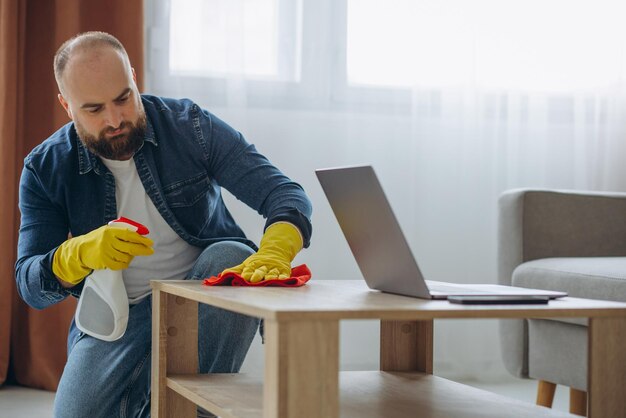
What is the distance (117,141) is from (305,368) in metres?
0.88

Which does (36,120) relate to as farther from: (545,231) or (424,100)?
(545,231)

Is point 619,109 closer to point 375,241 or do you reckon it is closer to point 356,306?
point 375,241

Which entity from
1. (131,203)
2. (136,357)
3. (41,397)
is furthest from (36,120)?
(136,357)

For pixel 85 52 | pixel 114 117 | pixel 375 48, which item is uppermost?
pixel 375 48

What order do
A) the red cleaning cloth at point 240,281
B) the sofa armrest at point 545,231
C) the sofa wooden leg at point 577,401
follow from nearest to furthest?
the red cleaning cloth at point 240,281 < the sofa wooden leg at point 577,401 < the sofa armrest at point 545,231

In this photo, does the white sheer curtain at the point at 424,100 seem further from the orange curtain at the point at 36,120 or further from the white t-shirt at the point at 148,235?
the white t-shirt at the point at 148,235

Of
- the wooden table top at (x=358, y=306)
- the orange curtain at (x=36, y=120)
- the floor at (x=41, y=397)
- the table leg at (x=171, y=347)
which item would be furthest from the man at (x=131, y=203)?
the orange curtain at (x=36, y=120)

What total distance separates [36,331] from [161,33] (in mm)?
938

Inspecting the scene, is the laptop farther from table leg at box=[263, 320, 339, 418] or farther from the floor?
the floor

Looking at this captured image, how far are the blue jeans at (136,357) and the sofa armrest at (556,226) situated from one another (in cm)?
79

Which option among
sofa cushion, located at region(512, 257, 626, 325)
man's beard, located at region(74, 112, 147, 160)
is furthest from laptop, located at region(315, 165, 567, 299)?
sofa cushion, located at region(512, 257, 626, 325)

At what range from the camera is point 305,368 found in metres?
0.94

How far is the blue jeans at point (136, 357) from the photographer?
1.63 meters

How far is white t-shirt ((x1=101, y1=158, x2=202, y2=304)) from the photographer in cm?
176
